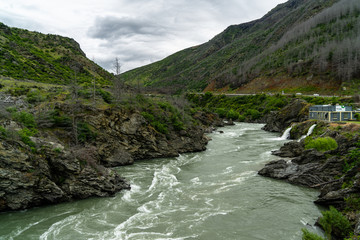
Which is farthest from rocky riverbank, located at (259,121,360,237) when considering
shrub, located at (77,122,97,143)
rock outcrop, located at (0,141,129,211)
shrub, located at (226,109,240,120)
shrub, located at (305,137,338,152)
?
shrub, located at (226,109,240,120)

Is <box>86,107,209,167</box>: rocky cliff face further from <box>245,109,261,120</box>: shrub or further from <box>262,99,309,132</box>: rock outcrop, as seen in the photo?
<box>245,109,261,120</box>: shrub

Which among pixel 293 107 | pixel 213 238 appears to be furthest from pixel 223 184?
pixel 293 107

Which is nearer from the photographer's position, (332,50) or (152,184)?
(152,184)

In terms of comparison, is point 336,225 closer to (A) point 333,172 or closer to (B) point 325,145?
(A) point 333,172

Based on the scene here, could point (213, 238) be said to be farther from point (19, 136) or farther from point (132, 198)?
point (19, 136)

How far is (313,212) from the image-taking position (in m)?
17.8

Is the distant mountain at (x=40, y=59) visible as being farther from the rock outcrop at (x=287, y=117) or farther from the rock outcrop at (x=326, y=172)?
the rock outcrop at (x=287, y=117)

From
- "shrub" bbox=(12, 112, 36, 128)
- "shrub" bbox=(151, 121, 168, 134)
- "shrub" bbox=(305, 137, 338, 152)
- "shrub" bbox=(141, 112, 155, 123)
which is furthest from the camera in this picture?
"shrub" bbox=(151, 121, 168, 134)

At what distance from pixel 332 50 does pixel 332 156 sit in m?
109

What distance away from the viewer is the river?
15227 mm

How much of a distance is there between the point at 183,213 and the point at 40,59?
2606 inches

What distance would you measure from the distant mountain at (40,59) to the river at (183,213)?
91.8ft

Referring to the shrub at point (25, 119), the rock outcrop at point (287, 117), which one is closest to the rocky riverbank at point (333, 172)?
the shrub at point (25, 119)

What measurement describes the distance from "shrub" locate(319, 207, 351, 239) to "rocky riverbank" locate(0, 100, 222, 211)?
647 inches
